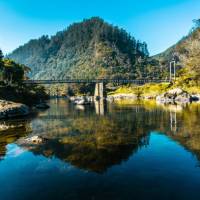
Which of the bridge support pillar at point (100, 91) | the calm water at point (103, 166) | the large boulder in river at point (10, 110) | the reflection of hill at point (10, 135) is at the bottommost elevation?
the calm water at point (103, 166)

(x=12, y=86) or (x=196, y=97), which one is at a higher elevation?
(x=12, y=86)

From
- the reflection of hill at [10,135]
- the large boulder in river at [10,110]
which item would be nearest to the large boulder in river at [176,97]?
the large boulder in river at [10,110]

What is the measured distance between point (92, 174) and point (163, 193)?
6071 mm

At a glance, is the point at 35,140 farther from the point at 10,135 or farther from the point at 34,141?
the point at 10,135

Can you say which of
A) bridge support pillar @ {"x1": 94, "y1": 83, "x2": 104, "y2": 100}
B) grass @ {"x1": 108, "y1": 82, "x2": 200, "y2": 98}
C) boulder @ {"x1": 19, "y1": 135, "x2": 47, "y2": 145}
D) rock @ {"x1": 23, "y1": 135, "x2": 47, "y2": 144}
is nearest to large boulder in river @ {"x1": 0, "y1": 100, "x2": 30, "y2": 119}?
boulder @ {"x1": 19, "y1": 135, "x2": 47, "y2": 145}

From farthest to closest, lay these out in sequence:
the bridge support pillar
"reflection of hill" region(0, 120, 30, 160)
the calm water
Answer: the bridge support pillar → "reflection of hill" region(0, 120, 30, 160) → the calm water

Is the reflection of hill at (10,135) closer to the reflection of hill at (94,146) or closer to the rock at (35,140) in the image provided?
the rock at (35,140)

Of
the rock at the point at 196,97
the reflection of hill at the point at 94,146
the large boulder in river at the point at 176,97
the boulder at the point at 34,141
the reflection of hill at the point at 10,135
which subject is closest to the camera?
the reflection of hill at the point at 94,146

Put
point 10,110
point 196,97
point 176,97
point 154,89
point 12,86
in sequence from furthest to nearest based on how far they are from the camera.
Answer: point 154,89
point 176,97
point 196,97
point 12,86
point 10,110

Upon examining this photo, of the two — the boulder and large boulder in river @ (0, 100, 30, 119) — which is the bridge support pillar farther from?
the boulder

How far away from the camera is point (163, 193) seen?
16438mm

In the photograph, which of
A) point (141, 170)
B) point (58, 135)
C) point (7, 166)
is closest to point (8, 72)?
point (58, 135)

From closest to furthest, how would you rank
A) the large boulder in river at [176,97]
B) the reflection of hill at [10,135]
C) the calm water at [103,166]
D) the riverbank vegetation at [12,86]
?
1. the calm water at [103,166]
2. the reflection of hill at [10,135]
3. the riverbank vegetation at [12,86]
4. the large boulder in river at [176,97]

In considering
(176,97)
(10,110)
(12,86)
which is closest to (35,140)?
(10,110)
